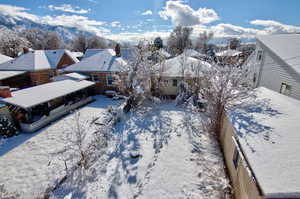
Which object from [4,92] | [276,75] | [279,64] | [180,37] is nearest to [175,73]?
[276,75]

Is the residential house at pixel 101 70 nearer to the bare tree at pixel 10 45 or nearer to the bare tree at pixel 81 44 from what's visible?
the bare tree at pixel 10 45

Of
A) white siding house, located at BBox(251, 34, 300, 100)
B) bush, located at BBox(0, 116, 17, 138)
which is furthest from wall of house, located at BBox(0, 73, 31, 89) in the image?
white siding house, located at BBox(251, 34, 300, 100)

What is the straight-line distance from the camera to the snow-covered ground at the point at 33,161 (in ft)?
21.8

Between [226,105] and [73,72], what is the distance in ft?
59.0

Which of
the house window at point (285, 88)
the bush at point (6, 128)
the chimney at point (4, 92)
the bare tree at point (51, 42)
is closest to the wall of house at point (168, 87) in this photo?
the house window at point (285, 88)

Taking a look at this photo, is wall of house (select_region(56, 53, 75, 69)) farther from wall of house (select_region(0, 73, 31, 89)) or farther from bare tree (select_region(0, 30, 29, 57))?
bare tree (select_region(0, 30, 29, 57))

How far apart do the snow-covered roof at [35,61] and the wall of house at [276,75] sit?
25622 millimetres

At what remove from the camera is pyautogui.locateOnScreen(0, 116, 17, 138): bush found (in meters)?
9.98

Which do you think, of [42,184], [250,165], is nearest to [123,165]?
[42,184]

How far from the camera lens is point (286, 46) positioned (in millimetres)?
11391

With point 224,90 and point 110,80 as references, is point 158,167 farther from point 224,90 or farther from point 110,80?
point 110,80

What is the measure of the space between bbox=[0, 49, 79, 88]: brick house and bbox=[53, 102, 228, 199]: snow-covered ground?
17.2 meters

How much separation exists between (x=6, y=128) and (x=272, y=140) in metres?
14.6

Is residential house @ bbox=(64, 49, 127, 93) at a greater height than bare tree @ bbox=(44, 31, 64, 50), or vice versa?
bare tree @ bbox=(44, 31, 64, 50)
